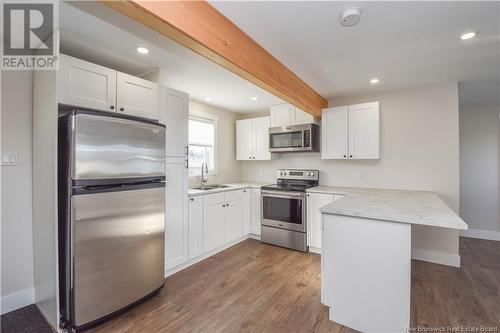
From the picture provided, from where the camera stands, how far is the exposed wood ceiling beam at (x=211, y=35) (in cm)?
125

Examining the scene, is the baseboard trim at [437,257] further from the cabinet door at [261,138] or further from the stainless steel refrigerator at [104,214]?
the stainless steel refrigerator at [104,214]

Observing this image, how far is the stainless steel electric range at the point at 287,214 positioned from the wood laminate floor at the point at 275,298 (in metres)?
0.34

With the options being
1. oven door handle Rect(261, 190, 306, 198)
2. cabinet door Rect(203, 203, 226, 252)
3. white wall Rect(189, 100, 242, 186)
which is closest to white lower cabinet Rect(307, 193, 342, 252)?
oven door handle Rect(261, 190, 306, 198)

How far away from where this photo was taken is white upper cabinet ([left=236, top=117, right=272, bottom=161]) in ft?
13.8

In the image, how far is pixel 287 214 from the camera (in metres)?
3.55

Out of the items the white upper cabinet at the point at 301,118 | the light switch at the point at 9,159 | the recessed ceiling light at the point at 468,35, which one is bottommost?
the light switch at the point at 9,159

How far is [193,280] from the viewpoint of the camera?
259cm

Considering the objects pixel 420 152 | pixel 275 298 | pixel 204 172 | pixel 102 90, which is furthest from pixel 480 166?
pixel 102 90

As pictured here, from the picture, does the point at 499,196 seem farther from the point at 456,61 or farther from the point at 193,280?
the point at 193,280

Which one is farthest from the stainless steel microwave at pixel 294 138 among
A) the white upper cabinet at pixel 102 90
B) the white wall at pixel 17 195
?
the white wall at pixel 17 195

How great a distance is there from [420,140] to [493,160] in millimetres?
1983

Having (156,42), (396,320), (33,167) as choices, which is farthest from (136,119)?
(396,320)

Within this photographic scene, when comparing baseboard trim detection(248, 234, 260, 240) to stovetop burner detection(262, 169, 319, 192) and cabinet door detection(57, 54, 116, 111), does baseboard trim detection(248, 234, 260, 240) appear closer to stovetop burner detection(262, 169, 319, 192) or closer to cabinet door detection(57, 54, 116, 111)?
stovetop burner detection(262, 169, 319, 192)

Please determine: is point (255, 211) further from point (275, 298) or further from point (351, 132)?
point (351, 132)
